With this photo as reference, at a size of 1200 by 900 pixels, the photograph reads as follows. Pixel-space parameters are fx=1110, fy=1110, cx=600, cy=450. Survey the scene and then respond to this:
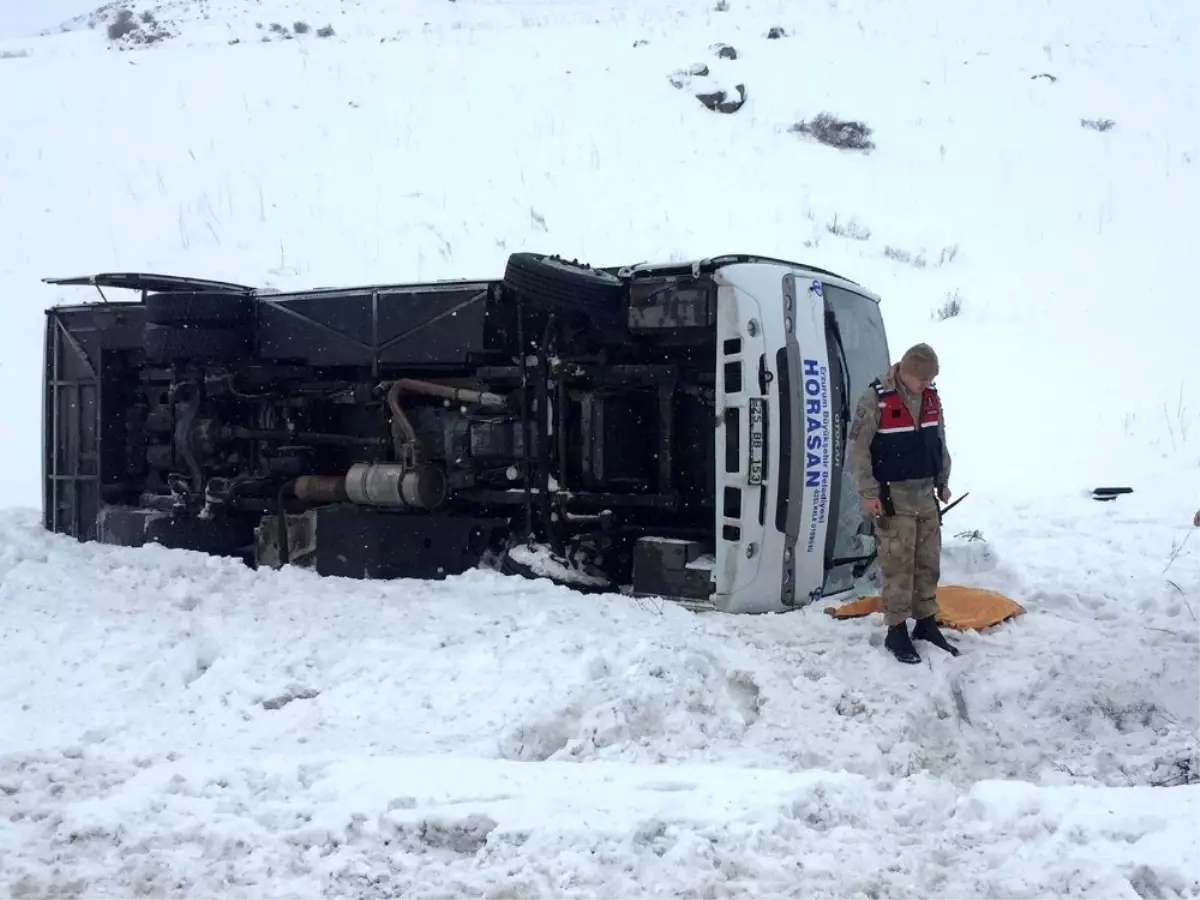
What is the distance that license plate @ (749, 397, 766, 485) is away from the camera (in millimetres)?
5879

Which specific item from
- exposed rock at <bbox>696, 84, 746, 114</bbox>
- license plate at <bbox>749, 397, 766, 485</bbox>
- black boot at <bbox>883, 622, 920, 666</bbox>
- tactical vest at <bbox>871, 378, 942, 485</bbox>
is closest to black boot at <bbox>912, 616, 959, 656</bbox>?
black boot at <bbox>883, 622, 920, 666</bbox>

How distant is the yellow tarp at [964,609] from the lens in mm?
5680

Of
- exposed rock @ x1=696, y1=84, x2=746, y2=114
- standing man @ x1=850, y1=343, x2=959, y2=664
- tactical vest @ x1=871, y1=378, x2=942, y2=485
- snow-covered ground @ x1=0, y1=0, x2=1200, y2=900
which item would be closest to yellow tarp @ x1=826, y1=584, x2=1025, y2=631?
snow-covered ground @ x1=0, y1=0, x2=1200, y2=900

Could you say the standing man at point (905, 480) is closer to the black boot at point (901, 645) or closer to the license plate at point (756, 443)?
the black boot at point (901, 645)

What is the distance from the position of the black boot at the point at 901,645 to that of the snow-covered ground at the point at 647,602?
10 centimetres

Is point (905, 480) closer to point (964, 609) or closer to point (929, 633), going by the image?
point (929, 633)

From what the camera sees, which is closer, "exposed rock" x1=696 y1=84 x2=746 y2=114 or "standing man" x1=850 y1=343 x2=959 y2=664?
"standing man" x1=850 y1=343 x2=959 y2=664

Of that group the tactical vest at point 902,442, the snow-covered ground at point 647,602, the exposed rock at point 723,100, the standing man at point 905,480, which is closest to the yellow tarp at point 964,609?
the snow-covered ground at point 647,602

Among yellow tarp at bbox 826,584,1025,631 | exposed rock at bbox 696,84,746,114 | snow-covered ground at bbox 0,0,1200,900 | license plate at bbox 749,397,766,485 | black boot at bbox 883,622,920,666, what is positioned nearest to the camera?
snow-covered ground at bbox 0,0,1200,900

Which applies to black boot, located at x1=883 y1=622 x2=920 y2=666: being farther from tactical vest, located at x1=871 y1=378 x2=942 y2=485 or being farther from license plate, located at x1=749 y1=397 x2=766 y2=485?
license plate, located at x1=749 y1=397 x2=766 y2=485

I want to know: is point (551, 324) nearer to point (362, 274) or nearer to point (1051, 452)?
point (1051, 452)

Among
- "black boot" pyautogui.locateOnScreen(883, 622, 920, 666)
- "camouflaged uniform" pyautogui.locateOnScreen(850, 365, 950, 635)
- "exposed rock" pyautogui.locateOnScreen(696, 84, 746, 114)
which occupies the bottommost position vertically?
"black boot" pyautogui.locateOnScreen(883, 622, 920, 666)

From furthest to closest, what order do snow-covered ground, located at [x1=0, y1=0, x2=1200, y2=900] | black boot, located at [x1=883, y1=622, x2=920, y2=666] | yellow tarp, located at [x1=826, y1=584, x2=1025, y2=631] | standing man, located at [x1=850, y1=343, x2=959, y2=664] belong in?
yellow tarp, located at [x1=826, y1=584, x2=1025, y2=631] → standing man, located at [x1=850, y1=343, x2=959, y2=664] → black boot, located at [x1=883, y1=622, x2=920, y2=666] → snow-covered ground, located at [x1=0, y1=0, x2=1200, y2=900]

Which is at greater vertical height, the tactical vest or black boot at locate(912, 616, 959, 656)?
the tactical vest
